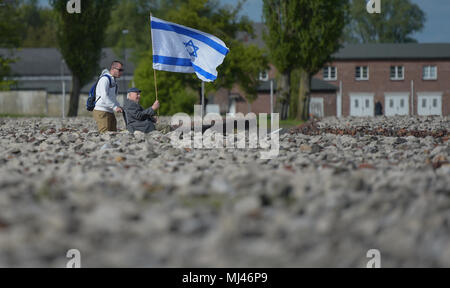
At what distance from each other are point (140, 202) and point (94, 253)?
102cm

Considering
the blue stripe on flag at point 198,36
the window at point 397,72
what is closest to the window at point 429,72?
the window at point 397,72

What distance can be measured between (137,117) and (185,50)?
223 centimetres

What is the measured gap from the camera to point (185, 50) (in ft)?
46.1

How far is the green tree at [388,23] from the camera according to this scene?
7394 centimetres

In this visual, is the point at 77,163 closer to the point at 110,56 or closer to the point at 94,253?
the point at 94,253

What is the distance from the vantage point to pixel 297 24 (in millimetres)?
33594

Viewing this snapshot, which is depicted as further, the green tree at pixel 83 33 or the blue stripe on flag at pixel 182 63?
the green tree at pixel 83 33

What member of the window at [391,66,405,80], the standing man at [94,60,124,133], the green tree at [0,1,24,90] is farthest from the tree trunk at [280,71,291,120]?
the window at [391,66,405,80]

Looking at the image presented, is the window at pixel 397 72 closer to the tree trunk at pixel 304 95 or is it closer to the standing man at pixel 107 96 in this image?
the tree trunk at pixel 304 95

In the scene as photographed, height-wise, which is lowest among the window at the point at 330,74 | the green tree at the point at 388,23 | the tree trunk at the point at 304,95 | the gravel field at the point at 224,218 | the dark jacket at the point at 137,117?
the gravel field at the point at 224,218

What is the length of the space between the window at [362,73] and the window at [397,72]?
8.37ft

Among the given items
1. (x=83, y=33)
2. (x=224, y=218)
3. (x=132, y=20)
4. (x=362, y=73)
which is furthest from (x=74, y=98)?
(x=224, y=218)

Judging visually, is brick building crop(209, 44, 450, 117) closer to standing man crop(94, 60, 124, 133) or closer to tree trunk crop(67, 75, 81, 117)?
tree trunk crop(67, 75, 81, 117)
